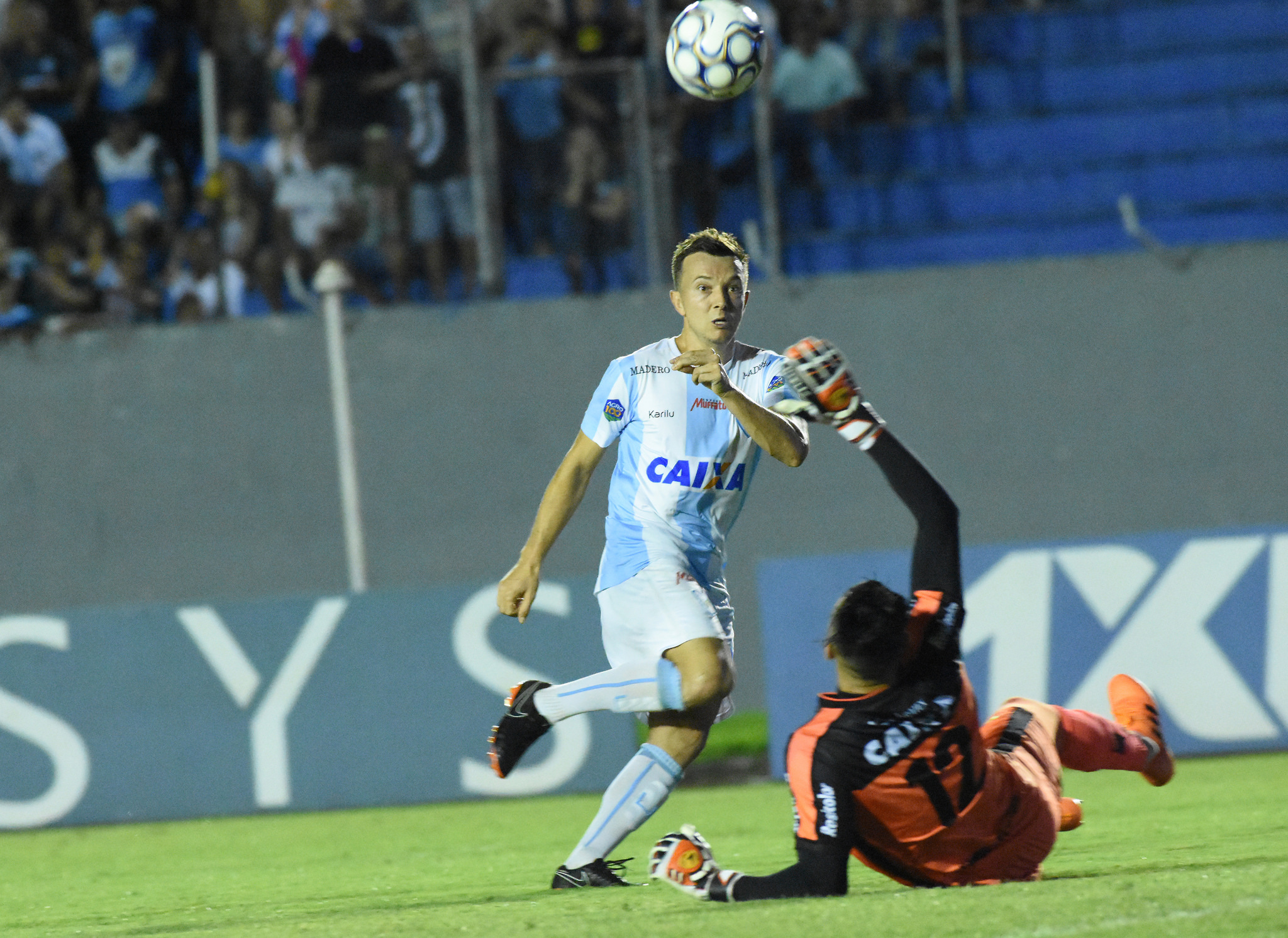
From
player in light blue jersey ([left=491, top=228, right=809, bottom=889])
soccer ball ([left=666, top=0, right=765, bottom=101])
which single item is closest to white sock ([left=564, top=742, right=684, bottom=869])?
player in light blue jersey ([left=491, top=228, right=809, bottom=889])

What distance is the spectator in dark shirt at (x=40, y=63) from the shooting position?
11.6 m

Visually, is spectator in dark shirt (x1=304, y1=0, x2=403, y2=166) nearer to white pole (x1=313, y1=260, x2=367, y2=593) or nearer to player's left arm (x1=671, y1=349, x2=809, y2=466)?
white pole (x1=313, y1=260, x2=367, y2=593)

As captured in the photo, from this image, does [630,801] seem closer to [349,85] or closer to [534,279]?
[534,279]

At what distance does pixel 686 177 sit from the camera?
420 inches

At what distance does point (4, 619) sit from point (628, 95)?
4726mm

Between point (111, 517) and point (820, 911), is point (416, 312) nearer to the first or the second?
point (111, 517)

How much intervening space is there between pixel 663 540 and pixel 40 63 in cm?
855

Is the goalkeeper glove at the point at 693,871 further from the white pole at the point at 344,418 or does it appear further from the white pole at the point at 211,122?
the white pole at the point at 211,122

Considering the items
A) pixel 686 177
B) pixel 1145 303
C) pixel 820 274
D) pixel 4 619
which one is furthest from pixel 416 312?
pixel 1145 303

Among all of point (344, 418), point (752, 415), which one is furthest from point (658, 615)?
point (344, 418)

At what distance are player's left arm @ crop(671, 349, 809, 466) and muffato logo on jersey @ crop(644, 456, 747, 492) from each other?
0.18m

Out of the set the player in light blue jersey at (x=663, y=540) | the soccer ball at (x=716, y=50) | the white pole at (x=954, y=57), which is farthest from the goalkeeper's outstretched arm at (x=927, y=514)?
the white pole at (x=954, y=57)

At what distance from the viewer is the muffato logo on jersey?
4.88 m

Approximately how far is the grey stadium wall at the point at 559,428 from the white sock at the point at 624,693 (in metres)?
5.90
